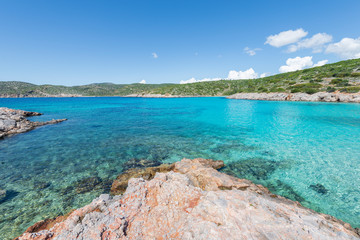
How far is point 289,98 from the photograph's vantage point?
70875 mm

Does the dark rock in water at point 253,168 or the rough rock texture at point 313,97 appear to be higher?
the rough rock texture at point 313,97

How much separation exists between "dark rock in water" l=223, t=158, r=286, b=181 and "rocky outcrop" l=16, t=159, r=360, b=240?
559cm

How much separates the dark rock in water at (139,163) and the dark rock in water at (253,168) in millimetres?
5794

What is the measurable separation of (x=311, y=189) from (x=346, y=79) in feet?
304

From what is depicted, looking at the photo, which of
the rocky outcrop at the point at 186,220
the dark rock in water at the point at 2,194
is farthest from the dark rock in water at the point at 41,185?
the rocky outcrop at the point at 186,220

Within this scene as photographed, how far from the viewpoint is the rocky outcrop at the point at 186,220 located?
4.18m

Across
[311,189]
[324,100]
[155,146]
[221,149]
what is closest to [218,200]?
[311,189]

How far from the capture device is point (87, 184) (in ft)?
32.3

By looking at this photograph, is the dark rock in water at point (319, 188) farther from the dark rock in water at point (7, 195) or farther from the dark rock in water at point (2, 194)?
the dark rock in water at point (2, 194)

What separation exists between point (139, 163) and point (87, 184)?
13.0ft

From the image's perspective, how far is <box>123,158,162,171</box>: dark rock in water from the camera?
12.3 metres

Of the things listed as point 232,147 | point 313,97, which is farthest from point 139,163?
point 313,97

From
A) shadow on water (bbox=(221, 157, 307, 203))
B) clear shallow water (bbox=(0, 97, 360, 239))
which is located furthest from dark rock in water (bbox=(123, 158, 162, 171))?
shadow on water (bbox=(221, 157, 307, 203))

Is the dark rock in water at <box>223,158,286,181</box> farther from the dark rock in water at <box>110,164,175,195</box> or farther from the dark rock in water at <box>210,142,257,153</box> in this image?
the dark rock in water at <box>110,164,175,195</box>
